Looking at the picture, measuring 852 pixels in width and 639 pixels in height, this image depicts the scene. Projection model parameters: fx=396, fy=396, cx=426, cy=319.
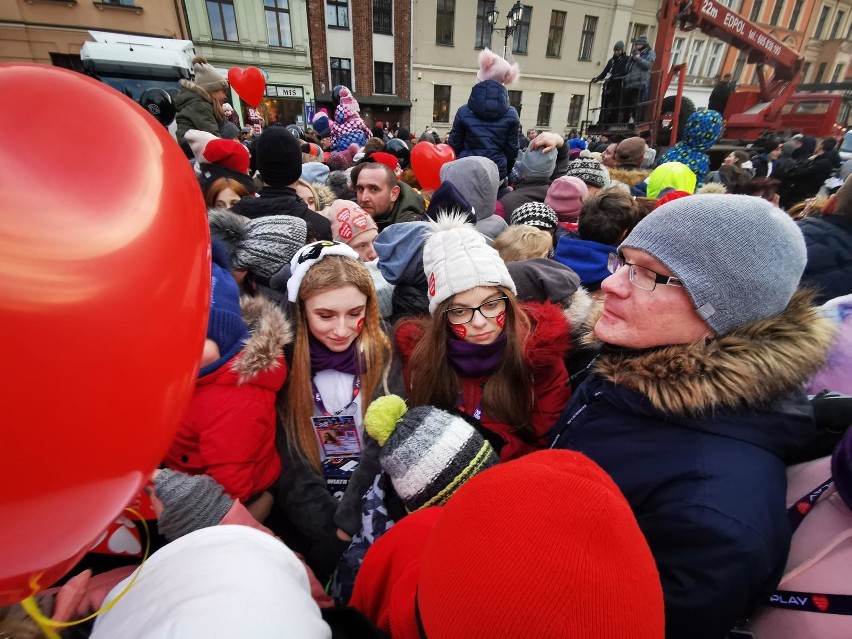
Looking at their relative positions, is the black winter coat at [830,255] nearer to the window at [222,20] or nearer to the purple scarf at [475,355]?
the purple scarf at [475,355]

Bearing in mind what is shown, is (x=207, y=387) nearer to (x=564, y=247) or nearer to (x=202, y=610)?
(x=202, y=610)

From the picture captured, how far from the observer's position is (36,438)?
1.35ft

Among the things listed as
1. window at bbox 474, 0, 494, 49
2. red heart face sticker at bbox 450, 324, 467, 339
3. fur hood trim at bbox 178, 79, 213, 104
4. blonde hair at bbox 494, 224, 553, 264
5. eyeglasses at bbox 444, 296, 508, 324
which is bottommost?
red heart face sticker at bbox 450, 324, 467, 339

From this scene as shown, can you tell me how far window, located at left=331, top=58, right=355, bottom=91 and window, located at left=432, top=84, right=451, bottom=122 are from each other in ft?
14.3

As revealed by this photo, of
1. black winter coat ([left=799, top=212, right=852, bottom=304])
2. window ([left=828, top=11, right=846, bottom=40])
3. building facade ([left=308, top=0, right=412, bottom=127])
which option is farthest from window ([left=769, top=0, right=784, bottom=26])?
black winter coat ([left=799, top=212, right=852, bottom=304])

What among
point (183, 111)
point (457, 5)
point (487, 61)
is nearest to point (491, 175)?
point (487, 61)

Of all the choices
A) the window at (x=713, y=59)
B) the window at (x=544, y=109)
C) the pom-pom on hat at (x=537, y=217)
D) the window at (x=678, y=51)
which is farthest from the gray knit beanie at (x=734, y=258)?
the window at (x=713, y=59)

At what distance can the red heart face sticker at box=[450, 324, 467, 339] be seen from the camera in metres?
1.62

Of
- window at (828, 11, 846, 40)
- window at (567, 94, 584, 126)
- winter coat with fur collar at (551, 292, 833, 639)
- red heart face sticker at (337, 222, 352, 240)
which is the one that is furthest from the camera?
window at (828, 11, 846, 40)

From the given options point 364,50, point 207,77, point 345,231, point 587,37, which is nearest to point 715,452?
point 345,231

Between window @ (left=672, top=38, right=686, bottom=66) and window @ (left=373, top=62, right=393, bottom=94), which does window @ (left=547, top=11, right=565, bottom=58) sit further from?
window @ (left=373, top=62, right=393, bottom=94)

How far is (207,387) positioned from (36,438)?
106 cm

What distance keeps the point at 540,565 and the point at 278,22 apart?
931 inches

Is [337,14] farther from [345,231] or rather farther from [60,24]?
[345,231]
